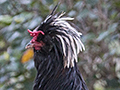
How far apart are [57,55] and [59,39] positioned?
4.9 inches

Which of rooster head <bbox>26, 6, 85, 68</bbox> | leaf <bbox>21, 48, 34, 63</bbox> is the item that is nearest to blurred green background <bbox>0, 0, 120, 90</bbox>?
leaf <bbox>21, 48, 34, 63</bbox>

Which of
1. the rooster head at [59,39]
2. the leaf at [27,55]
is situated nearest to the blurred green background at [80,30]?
the leaf at [27,55]

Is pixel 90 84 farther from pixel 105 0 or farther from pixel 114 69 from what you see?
pixel 105 0

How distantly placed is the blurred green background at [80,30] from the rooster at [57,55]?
0.90 m

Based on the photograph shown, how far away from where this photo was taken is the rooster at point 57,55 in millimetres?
1908

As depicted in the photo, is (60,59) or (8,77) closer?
(60,59)

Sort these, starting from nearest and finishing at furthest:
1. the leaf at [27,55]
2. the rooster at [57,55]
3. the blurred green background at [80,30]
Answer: the rooster at [57,55]
the blurred green background at [80,30]
the leaf at [27,55]

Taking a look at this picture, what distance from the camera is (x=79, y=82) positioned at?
6.40 feet

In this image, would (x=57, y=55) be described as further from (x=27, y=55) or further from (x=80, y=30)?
(x=27, y=55)

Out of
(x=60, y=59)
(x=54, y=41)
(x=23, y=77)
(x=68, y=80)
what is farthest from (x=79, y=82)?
(x=23, y=77)

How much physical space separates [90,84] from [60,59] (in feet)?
6.14

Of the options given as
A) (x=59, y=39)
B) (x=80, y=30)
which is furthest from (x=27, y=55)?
(x=59, y=39)

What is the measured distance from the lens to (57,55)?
76.4 inches

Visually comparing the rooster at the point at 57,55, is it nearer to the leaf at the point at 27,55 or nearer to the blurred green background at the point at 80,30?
the blurred green background at the point at 80,30
